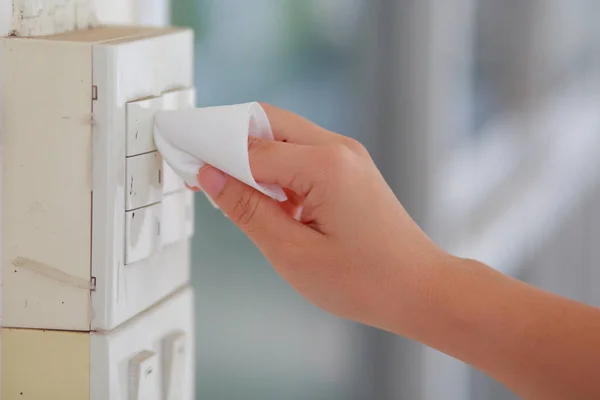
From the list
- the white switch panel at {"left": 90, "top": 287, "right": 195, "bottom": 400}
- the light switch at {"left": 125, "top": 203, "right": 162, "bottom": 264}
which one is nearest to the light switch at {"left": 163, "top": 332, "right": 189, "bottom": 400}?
the white switch panel at {"left": 90, "top": 287, "right": 195, "bottom": 400}

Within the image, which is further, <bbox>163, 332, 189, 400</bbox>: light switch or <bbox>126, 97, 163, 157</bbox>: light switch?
<bbox>163, 332, 189, 400</bbox>: light switch

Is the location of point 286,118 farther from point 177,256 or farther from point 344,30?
point 344,30

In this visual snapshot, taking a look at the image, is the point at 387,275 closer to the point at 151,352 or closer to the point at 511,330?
the point at 511,330

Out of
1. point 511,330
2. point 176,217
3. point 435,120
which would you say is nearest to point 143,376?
point 176,217

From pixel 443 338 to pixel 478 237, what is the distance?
0.70 m

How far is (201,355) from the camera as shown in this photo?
4.42ft

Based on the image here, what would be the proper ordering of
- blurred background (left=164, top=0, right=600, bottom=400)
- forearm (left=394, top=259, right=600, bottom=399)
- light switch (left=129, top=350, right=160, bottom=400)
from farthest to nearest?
1. blurred background (left=164, top=0, right=600, bottom=400)
2. light switch (left=129, top=350, right=160, bottom=400)
3. forearm (left=394, top=259, right=600, bottom=399)

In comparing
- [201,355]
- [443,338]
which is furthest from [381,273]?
[201,355]

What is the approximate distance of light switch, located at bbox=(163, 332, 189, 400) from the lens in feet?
2.42

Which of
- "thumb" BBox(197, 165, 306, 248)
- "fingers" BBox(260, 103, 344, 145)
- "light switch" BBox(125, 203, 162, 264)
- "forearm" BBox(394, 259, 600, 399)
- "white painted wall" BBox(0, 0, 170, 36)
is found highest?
"white painted wall" BBox(0, 0, 170, 36)

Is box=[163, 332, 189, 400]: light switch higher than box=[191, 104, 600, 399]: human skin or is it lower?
lower

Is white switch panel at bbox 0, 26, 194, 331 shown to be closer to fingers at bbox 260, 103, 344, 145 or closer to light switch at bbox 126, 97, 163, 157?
light switch at bbox 126, 97, 163, 157

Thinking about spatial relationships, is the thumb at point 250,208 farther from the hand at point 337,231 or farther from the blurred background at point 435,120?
the blurred background at point 435,120

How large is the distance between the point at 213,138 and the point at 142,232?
0.10 m
